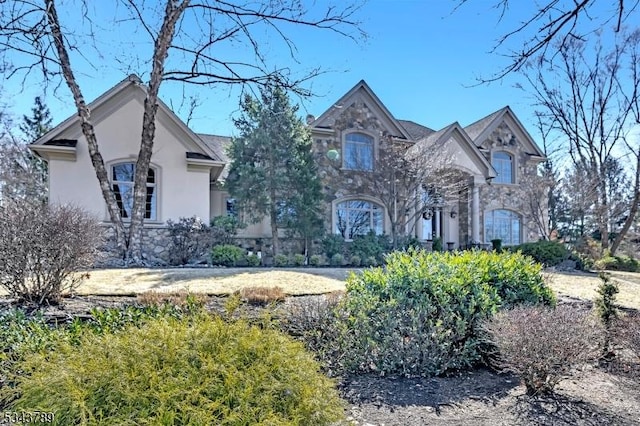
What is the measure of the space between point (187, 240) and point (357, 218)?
24.9ft

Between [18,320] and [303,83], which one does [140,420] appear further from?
[303,83]

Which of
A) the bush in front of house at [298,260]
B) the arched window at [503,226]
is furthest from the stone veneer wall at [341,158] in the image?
the arched window at [503,226]

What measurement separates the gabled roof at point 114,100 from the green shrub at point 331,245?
16.7ft

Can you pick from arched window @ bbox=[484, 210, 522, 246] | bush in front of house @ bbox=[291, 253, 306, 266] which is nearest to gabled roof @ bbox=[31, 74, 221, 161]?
bush in front of house @ bbox=[291, 253, 306, 266]

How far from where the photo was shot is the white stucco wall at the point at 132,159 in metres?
13.4

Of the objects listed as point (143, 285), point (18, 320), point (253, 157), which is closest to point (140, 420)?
point (18, 320)

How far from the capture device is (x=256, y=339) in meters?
2.83

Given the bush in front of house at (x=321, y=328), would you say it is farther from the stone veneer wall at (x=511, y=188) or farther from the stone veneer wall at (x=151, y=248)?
the stone veneer wall at (x=511, y=188)

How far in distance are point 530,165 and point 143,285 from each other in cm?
2133

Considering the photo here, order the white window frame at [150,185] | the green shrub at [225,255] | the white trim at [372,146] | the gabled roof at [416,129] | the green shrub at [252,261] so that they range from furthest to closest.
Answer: the gabled roof at [416,129], the white trim at [372,146], the white window frame at [150,185], the green shrub at [252,261], the green shrub at [225,255]

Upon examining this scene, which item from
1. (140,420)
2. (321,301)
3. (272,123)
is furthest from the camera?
(272,123)

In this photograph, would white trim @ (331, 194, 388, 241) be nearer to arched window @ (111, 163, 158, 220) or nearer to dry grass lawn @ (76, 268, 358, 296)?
arched window @ (111, 163, 158, 220)

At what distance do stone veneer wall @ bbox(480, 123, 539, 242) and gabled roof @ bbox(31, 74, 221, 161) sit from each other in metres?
13.7

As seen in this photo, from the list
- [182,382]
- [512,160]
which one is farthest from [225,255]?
[512,160]
